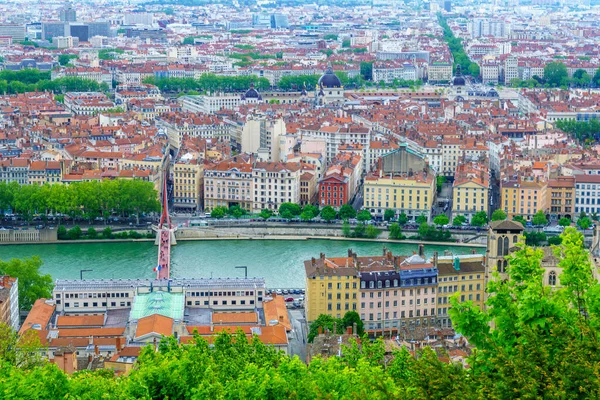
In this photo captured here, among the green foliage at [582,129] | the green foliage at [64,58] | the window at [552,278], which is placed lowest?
the window at [552,278]

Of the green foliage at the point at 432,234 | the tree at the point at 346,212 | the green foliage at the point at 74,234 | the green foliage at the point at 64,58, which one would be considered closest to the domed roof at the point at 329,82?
the green foliage at the point at 64,58

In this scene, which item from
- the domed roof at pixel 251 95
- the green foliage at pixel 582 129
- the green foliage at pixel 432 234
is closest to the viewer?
the green foliage at pixel 432 234

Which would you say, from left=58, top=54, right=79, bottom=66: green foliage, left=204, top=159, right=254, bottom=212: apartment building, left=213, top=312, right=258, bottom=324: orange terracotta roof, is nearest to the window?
left=213, top=312, right=258, bottom=324: orange terracotta roof

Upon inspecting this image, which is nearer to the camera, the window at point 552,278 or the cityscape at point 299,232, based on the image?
the cityscape at point 299,232

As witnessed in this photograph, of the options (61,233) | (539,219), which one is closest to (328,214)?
(539,219)

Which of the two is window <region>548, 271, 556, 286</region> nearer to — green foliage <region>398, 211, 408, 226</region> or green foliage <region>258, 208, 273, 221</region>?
green foliage <region>398, 211, 408, 226</region>

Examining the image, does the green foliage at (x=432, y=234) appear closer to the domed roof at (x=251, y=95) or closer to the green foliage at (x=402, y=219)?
the green foliage at (x=402, y=219)
